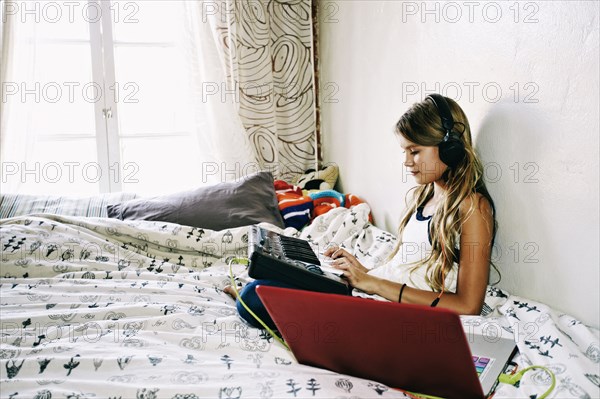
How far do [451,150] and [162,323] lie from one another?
790mm

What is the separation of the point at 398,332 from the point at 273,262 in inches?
14.9

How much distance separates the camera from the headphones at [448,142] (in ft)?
4.50

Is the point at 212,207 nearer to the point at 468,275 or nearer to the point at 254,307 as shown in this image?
the point at 254,307

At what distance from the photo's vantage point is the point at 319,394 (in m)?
0.99

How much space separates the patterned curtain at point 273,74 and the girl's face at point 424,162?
1.25 m

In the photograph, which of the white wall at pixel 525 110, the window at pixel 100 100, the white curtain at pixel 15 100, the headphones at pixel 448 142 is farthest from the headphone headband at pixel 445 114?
the white curtain at pixel 15 100

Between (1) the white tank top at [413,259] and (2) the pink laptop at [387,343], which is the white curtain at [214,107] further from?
(2) the pink laptop at [387,343]

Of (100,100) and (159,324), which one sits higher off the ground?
(100,100)

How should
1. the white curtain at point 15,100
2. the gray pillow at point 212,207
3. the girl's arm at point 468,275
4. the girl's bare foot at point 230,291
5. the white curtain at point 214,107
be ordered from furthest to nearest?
Answer: the white curtain at point 214,107 → the white curtain at point 15,100 → the gray pillow at point 212,207 → the girl's bare foot at point 230,291 → the girl's arm at point 468,275

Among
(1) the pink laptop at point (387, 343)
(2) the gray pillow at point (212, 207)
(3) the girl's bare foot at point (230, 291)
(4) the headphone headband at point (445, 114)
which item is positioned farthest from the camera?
(2) the gray pillow at point (212, 207)

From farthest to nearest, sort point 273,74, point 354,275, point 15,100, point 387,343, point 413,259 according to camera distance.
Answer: point 273,74 < point 15,100 < point 413,259 < point 354,275 < point 387,343

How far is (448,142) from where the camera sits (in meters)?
1.38

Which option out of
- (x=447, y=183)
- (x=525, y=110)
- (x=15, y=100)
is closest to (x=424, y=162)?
(x=447, y=183)

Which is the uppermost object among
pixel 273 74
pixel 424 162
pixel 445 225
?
pixel 273 74
